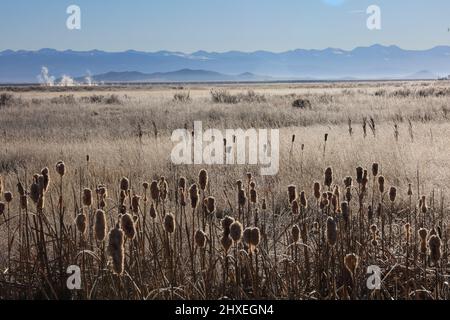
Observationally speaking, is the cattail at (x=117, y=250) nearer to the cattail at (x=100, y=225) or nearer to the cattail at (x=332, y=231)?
the cattail at (x=100, y=225)

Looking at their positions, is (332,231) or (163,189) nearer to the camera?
(332,231)

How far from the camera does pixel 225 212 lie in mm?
6734

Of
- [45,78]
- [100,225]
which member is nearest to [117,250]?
[100,225]

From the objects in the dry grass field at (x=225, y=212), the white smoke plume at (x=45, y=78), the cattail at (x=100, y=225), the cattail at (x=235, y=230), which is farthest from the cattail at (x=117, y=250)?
the white smoke plume at (x=45, y=78)

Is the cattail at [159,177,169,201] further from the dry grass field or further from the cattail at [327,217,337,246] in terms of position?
the cattail at [327,217,337,246]

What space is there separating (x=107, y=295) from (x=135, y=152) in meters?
7.45

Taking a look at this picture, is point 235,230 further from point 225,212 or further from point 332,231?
point 225,212

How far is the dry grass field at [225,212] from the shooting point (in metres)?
3.07

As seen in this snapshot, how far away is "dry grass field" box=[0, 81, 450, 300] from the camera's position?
121 inches

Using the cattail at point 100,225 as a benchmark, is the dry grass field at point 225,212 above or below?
below

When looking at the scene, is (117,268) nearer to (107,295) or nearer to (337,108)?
(107,295)

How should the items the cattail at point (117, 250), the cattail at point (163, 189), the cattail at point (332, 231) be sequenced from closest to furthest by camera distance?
1. the cattail at point (117, 250)
2. the cattail at point (332, 231)
3. the cattail at point (163, 189)
